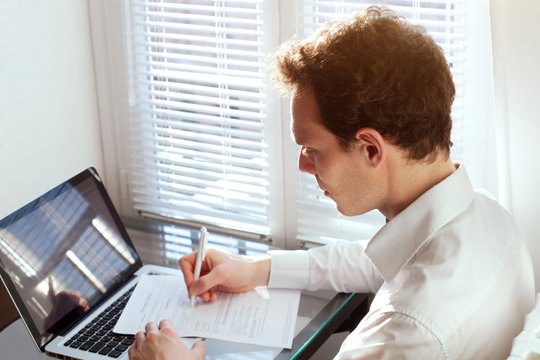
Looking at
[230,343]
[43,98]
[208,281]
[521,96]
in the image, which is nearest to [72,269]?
[208,281]

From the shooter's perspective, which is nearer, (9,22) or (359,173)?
(359,173)

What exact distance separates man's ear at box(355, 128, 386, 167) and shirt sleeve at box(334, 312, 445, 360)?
10.2 inches

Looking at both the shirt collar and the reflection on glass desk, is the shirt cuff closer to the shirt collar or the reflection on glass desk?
the reflection on glass desk

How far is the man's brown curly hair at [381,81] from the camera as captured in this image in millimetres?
1155

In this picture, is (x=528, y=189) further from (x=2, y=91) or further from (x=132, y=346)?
(x=2, y=91)

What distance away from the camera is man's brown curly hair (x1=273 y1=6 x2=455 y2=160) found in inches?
45.5

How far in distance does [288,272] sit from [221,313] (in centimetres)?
19

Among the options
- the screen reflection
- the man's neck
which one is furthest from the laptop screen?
the man's neck

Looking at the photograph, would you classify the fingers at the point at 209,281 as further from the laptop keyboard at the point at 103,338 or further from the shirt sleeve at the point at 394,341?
the shirt sleeve at the point at 394,341

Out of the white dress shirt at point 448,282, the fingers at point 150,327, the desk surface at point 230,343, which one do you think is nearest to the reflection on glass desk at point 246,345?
the desk surface at point 230,343

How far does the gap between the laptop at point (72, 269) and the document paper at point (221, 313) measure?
5cm

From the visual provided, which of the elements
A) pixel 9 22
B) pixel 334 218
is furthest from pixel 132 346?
pixel 9 22

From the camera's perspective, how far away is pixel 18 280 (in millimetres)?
1460

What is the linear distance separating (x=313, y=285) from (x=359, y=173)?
0.47 m
